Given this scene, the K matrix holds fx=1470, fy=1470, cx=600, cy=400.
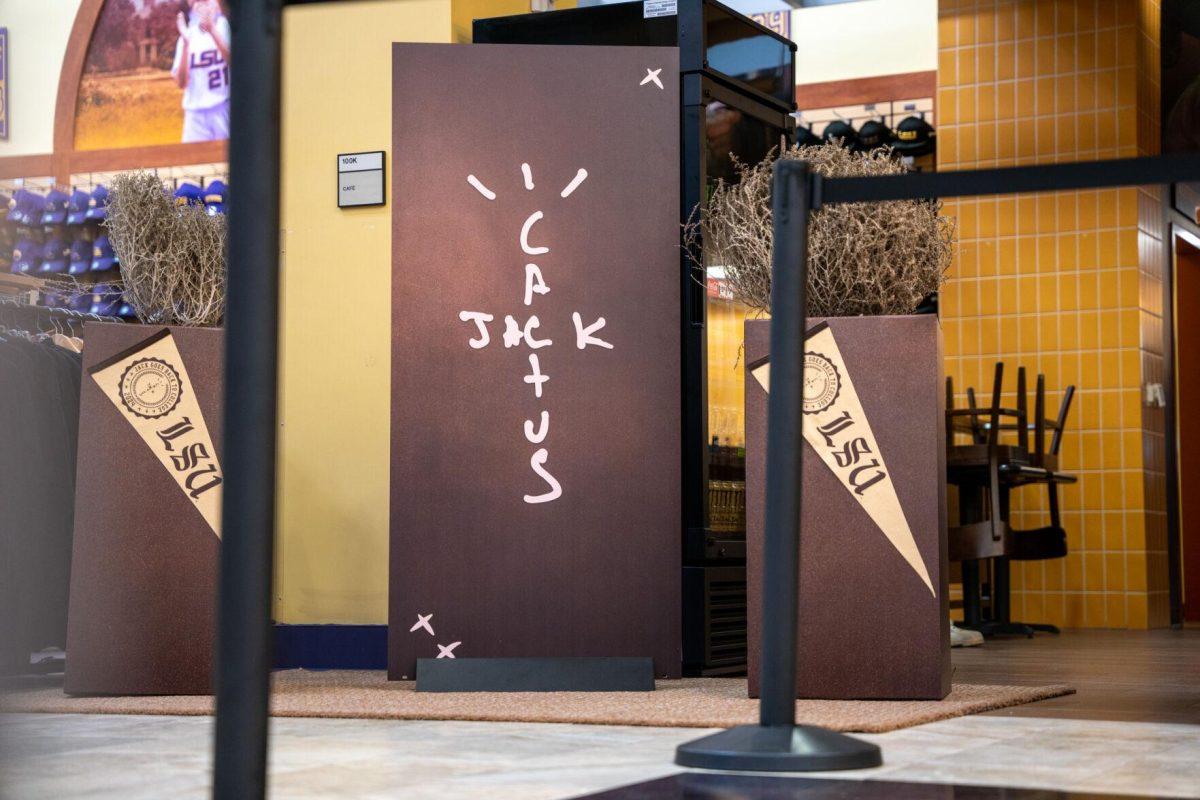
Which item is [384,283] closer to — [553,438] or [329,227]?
[329,227]

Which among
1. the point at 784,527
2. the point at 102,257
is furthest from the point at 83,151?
the point at 784,527

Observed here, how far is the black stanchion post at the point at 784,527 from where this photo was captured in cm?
180

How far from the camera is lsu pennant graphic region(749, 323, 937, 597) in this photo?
10.3 ft

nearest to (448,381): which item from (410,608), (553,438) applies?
(553,438)

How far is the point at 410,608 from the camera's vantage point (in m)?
3.57

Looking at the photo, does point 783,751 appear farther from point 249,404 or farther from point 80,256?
point 80,256

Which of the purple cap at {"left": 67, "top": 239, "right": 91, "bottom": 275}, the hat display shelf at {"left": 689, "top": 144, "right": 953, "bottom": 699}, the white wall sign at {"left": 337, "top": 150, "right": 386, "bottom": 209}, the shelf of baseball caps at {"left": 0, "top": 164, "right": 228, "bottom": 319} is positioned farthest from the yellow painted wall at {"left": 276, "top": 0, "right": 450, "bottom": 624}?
the purple cap at {"left": 67, "top": 239, "right": 91, "bottom": 275}

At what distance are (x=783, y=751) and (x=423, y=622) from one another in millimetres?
1820

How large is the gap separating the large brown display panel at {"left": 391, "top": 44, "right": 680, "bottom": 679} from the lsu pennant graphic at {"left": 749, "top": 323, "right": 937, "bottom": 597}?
491 mm

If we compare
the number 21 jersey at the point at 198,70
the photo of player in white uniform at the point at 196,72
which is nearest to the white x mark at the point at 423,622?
the photo of player in white uniform at the point at 196,72

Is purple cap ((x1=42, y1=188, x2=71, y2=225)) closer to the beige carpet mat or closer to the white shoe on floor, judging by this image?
the beige carpet mat

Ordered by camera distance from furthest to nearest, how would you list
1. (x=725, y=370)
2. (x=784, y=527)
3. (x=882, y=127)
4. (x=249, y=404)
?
(x=882, y=127) → (x=725, y=370) → (x=784, y=527) → (x=249, y=404)

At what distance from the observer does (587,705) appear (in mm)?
3045

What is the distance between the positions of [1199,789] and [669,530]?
188cm
